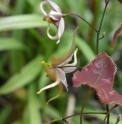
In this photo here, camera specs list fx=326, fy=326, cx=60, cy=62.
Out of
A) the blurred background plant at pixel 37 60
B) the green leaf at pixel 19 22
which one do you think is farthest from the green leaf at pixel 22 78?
the green leaf at pixel 19 22

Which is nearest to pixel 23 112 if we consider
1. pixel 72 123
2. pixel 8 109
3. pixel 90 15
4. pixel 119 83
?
pixel 8 109

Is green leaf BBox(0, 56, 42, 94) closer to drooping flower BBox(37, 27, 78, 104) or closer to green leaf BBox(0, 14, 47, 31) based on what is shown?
green leaf BBox(0, 14, 47, 31)

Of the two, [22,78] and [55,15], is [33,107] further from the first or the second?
[55,15]

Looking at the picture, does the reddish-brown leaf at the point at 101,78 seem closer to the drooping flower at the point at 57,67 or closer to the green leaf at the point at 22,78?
the drooping flower at the point at 57,67

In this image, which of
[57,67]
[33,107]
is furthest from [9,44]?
[57,67]

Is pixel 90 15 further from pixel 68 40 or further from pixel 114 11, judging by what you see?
pixel 68 40

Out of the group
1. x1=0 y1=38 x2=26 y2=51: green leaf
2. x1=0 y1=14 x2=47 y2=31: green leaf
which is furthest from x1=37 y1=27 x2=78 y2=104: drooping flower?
x1=0 y1=38 x2=26 y2=51: green leaf
